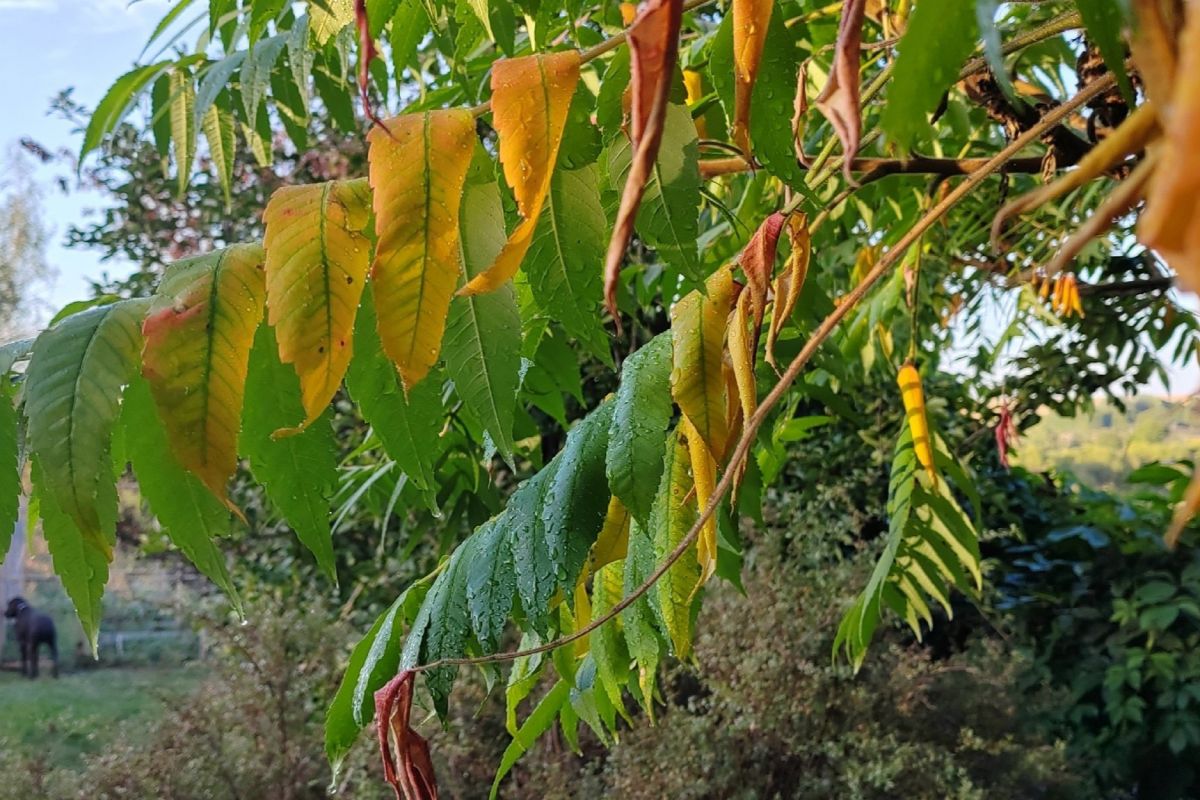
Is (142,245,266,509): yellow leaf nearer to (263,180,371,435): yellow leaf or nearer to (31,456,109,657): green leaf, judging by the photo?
(263,180,371,435): yellow leaf

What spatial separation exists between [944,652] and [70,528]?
11.9 feet

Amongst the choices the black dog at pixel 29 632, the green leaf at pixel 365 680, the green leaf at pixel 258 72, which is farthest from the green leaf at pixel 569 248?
the black dog at pixel 29 632

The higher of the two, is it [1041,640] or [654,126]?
[654,126]

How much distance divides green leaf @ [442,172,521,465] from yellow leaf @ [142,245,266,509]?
9cm

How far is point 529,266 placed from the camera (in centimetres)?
50

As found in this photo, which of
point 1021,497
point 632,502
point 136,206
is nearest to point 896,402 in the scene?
point 1021,497

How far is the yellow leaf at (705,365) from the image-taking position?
0.50 m

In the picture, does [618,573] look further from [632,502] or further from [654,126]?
[654,126]

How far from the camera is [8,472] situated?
1.68 feet

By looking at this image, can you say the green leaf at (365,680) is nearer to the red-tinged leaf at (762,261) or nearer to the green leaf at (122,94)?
the red-tinged leaf at (762,261)

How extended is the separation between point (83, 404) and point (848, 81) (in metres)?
0.36

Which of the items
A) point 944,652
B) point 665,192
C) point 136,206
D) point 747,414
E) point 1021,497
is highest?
point 136,206

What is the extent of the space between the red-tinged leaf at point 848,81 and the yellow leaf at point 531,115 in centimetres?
14

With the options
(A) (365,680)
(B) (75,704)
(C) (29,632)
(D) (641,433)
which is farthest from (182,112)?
(C) (29,632)
